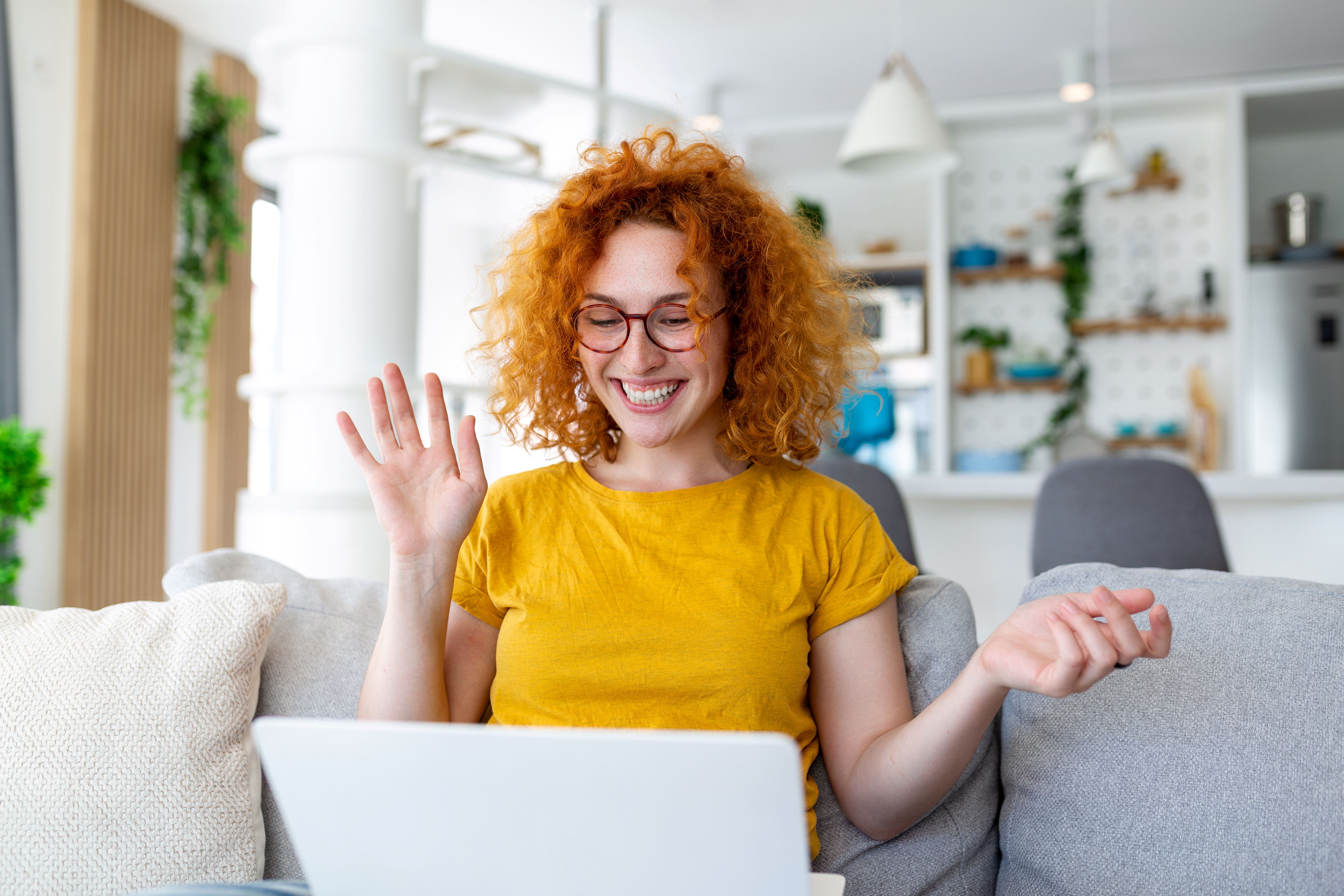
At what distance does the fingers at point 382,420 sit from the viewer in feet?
3.69

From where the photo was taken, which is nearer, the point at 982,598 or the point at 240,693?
the point at 240,693

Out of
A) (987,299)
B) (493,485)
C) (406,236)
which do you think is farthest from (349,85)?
(987,299)

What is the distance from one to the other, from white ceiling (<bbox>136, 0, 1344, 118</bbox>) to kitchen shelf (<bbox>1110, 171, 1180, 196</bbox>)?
0.47m

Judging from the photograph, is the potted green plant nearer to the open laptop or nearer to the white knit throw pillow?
the white knit throw pillow

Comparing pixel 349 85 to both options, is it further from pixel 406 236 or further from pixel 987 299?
pixel 987 299

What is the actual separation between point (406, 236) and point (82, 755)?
1.96 metres

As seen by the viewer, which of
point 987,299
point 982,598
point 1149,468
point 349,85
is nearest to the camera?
point 1149,468

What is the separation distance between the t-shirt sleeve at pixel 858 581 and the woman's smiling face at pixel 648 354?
0.24 meters

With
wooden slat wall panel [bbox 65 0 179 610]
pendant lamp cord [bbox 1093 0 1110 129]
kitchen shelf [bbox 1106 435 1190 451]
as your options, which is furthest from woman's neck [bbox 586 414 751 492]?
kitchen shelf [bbox 1106 435 1190 451]

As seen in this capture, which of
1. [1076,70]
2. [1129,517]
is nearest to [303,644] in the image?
[1129,517]

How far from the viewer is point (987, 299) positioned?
576 centimetres

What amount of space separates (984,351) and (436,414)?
196 inches

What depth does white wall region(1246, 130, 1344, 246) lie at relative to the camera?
18.1 ft

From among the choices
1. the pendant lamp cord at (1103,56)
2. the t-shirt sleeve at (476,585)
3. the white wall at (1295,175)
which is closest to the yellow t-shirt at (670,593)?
the t-shirt sleeve at (476,585)
